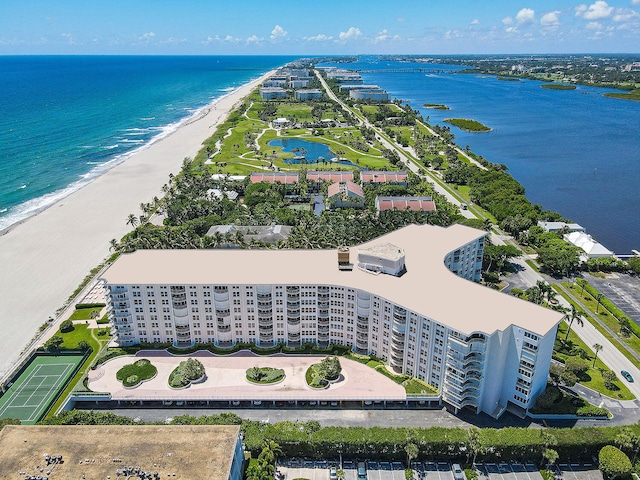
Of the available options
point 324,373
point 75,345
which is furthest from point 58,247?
point 324,373

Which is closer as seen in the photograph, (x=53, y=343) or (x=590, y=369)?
(x=590, y=369)

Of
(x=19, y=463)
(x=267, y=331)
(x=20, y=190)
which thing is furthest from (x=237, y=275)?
(x=20, y=190)

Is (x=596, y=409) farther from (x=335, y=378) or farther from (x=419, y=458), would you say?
(x=335, y=378)

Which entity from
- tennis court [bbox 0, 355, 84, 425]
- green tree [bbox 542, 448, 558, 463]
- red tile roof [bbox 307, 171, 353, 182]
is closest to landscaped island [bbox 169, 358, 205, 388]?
tennis court [bbox 0, 355, 84, 425]

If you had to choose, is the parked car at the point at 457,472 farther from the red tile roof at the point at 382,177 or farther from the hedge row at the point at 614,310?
the red tile roof at the point at 382,177

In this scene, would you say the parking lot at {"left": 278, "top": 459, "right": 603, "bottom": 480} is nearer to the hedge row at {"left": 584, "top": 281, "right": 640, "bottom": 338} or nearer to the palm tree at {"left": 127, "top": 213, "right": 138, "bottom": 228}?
the hedge row at {"left": 584, "top": 281, "right": 640, "bottom": 338}

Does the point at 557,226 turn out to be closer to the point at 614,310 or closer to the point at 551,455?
the point at 614,310

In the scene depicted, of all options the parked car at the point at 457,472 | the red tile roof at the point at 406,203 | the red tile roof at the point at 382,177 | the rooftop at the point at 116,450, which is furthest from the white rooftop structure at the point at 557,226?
the rooftop at the point at 116,450
